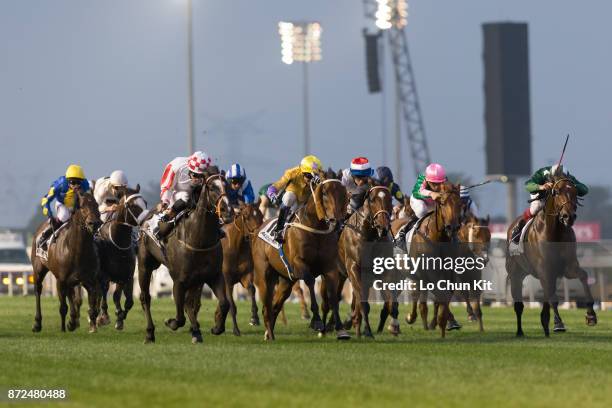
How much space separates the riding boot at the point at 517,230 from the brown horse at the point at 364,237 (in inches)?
92.8

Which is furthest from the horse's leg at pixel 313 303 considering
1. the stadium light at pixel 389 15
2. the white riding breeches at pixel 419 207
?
the stadium light at pixel 389 15

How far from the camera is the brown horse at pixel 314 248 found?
2128 cm

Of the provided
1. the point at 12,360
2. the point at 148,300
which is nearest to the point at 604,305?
the point at 148,300

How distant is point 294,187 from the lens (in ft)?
75.8

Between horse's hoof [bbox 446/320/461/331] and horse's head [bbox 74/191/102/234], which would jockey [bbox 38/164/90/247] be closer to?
horse's head [bbox 74/191/102/234]

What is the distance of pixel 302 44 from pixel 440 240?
50.1m

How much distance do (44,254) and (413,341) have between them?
739 centimetres

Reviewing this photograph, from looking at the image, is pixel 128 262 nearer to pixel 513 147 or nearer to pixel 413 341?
pixel 413 341

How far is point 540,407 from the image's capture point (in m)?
13.4

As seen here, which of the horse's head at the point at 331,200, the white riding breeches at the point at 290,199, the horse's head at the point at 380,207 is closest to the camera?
the horse's head at the point at 331,200

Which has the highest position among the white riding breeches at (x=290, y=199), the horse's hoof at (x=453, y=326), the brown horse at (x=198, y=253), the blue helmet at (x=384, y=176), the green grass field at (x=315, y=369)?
the blue helmet at (x=384, y=176)

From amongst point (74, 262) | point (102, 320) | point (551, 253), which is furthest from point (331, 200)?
point (102, 320)

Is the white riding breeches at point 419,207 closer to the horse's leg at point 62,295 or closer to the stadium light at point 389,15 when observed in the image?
the horse's leg at point 62,295

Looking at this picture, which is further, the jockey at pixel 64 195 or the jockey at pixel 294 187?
the jockey at pixel 64 195
